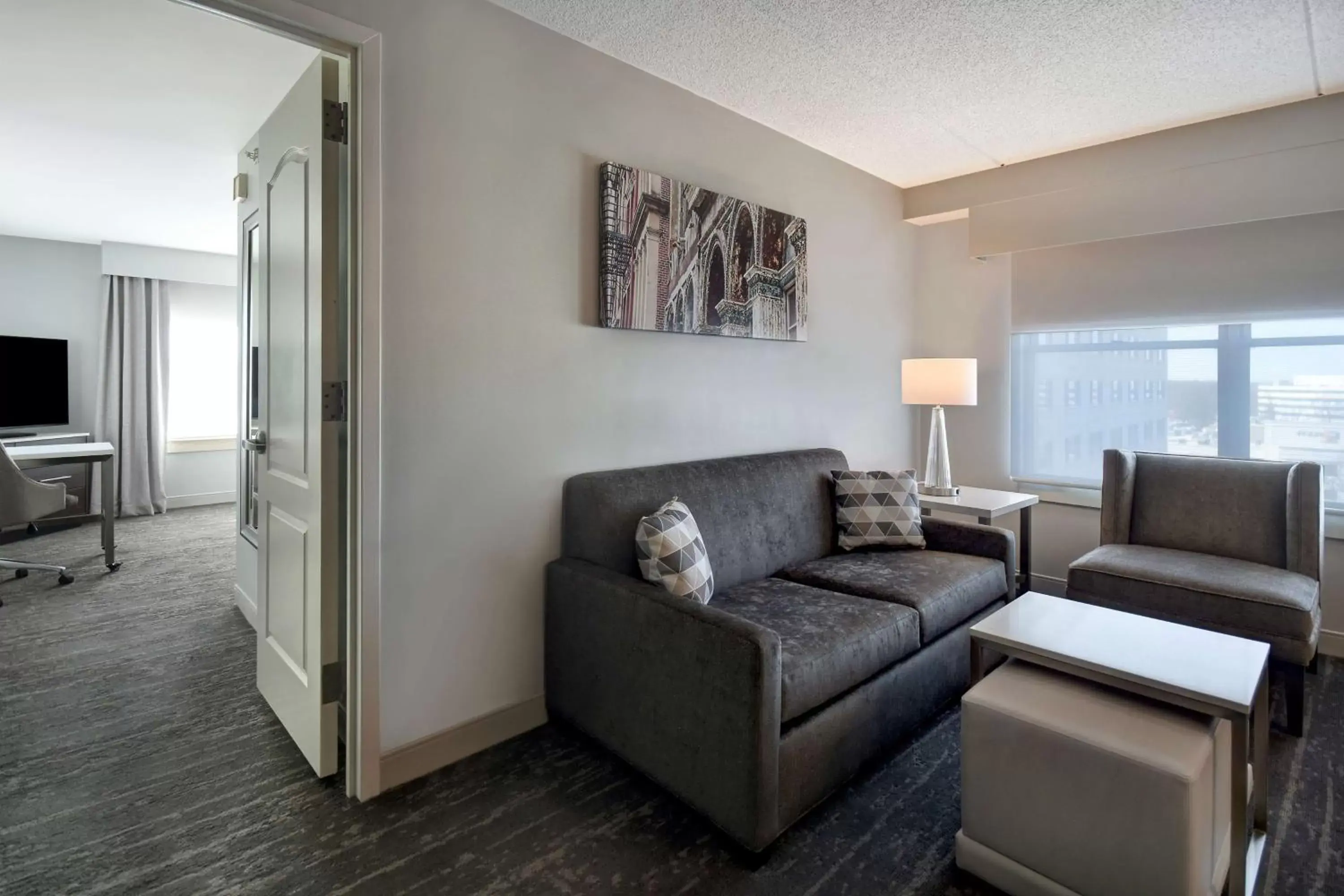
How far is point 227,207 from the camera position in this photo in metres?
4.52

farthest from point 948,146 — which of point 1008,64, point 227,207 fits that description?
point 227,207

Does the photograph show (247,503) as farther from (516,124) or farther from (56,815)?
(516,124)

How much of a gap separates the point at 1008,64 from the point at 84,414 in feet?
23.8

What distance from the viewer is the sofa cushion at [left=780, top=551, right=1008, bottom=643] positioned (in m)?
2.31

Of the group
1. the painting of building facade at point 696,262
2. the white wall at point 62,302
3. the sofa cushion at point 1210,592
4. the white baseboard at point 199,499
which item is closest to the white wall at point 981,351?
the sofa cushion at point 1210,592

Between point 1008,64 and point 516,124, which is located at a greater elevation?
point 1008,64

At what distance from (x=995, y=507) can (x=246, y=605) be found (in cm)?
374

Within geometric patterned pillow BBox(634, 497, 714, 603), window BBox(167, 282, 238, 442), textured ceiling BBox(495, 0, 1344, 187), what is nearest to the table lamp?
textured ceiling BBox(495, 0, 1344, 187)

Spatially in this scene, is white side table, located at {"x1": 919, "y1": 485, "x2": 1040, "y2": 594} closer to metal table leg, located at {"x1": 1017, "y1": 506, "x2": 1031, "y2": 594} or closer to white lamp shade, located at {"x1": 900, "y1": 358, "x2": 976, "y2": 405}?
metal table leg, located at {"x1": 1017, "y1": 506, "x2": 1031, "y2": 594}

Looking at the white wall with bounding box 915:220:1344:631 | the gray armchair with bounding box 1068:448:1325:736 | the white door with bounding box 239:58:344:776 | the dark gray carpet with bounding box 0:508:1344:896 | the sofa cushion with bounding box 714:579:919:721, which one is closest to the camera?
the dark gray carpet with bounding box 0:508:1344:896

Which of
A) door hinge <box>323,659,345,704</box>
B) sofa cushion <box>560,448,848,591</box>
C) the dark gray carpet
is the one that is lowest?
the dark gray carpet

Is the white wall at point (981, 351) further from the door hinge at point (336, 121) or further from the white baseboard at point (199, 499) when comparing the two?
the white baseboard at point (199, 499)

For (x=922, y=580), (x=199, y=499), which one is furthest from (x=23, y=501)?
(x=922, y=580)

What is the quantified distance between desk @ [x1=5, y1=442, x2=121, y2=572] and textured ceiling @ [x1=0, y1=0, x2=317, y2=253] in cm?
159
